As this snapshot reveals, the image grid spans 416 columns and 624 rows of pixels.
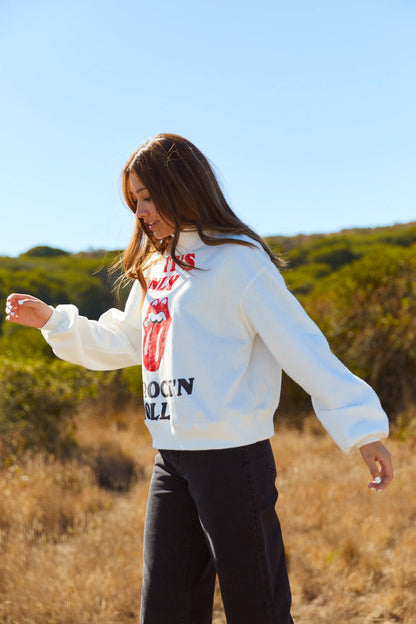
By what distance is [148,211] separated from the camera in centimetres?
159

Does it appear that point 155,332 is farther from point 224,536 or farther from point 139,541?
point 139,541

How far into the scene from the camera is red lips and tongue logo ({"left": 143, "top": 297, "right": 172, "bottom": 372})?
1549mm

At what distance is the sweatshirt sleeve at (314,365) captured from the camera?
1362 mm

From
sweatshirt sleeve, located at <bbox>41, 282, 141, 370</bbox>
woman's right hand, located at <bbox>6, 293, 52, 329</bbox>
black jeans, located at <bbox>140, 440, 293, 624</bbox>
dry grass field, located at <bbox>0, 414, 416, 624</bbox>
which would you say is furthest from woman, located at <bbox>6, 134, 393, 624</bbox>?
dry grass field, located at <bbox>0, 414, 416, 624</bbox>

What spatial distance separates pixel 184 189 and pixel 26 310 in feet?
1.97

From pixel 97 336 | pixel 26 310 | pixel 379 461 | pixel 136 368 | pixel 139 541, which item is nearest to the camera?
pixel 379 461

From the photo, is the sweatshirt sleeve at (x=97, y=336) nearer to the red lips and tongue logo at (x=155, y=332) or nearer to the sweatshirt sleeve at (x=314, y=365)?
the red lips and tongue logo at (x=155, y=332)

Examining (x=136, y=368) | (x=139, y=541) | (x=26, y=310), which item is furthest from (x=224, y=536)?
(x=136, y=368)

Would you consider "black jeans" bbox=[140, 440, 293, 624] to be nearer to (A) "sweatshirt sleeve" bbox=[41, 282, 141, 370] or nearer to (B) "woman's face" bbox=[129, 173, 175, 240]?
(A) "sweatshirt sleeve" bbox=[41, 282, 141, 370]

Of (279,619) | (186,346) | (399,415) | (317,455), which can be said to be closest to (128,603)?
(279,619)

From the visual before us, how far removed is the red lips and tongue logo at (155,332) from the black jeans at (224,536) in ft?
0.84

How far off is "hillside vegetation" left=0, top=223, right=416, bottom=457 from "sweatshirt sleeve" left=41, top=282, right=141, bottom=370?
3361mm

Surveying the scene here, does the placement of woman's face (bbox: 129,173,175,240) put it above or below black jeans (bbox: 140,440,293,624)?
above

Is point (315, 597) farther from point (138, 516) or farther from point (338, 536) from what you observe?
point (138, 516)
